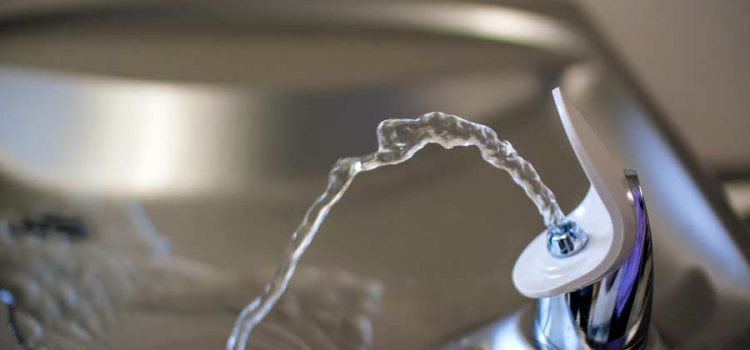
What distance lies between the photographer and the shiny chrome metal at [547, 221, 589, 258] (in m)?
0.33

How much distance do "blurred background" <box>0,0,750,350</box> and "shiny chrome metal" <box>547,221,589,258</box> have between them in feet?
0.39

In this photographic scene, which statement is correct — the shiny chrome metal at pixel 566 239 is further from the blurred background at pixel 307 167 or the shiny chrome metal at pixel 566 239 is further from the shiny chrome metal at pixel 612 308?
the blurred background at pixel 307 167

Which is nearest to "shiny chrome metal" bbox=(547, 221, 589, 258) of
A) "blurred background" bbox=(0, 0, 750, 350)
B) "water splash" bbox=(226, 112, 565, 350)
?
"water splash" bbox=(226, 112, 565, 350)

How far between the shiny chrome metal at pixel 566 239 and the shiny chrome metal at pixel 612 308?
2 cm

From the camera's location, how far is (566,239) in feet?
1.09

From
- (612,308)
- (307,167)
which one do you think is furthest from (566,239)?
(307,167)

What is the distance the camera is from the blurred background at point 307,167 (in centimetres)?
47

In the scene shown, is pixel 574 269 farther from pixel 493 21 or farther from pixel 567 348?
pixel 493 21

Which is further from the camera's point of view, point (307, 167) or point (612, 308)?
point (307, 167)

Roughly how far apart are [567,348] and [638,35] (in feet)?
1.32

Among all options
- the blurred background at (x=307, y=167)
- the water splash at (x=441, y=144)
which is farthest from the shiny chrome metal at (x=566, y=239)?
the blurred background at (x=307, y=167)

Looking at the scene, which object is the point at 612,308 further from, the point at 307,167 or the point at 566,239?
the point at 307,167

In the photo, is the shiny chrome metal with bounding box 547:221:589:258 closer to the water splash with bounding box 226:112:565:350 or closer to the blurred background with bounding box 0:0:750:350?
the water splash with bounding box 226:112:565:350

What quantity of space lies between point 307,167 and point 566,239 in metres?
0.26
